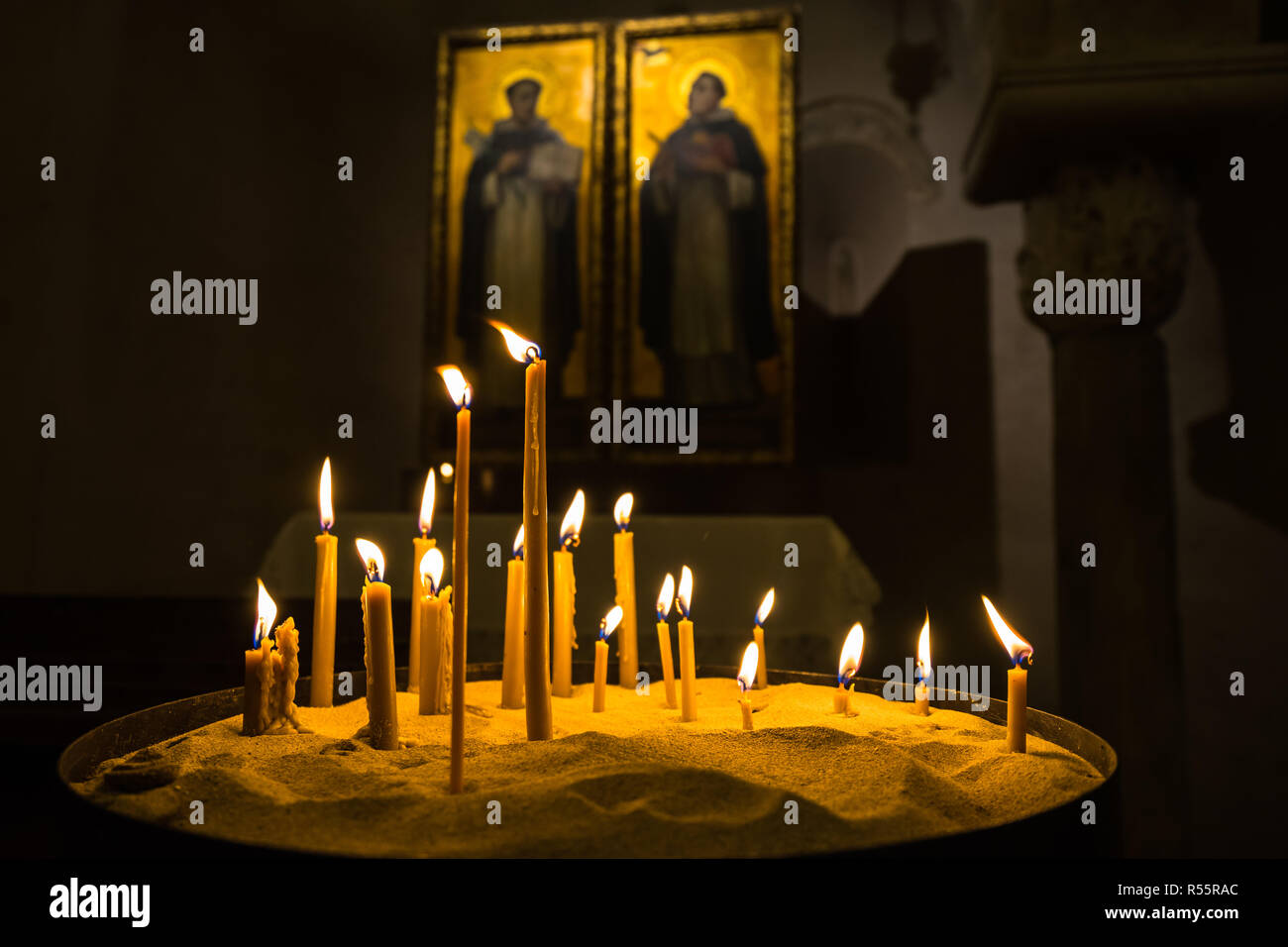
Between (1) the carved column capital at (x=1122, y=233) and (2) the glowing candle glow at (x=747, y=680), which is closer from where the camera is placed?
(2) the glowing candle glow at (x=747, y=680)

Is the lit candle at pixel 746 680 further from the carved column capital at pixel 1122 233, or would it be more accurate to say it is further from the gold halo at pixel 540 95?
the gold halo at pixel 540 95

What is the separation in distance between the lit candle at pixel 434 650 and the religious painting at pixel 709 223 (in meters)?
3.19

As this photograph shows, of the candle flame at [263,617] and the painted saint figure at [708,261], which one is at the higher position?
the painted saint figure at [708,261]

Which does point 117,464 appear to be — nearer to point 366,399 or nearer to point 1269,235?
point 366,399

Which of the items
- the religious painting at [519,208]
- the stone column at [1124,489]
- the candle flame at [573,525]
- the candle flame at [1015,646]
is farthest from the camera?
the religious painting at [519,208]

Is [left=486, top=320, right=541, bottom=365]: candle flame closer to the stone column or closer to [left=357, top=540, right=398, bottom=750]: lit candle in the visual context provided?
[left=357, top=540, right=398, bottom=750]: lit candle

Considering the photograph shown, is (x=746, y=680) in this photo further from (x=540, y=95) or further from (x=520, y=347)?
(x=540, y=95)

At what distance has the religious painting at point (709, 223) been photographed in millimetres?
4332

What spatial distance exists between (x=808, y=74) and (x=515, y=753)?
5.08m

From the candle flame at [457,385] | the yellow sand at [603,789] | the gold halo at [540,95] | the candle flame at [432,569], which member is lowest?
the yellow sand at [603,789]

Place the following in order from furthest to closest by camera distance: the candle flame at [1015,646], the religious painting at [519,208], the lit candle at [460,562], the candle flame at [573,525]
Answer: the religious painting at [519,208], the candle flame at [573,525], the candle flame at [1015,646], the lit candle at [460,562]

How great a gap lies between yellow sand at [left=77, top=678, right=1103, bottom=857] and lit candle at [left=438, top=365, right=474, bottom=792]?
4 cm

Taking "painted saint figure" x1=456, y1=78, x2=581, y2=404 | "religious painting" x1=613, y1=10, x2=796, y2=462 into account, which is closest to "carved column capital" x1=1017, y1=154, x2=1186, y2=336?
"religious painting" x1=613, y1=10, x2=796, y2=462

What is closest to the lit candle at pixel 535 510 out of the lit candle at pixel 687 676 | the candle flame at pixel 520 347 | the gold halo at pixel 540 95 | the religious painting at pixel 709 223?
the candle flame at pixel 520 347
